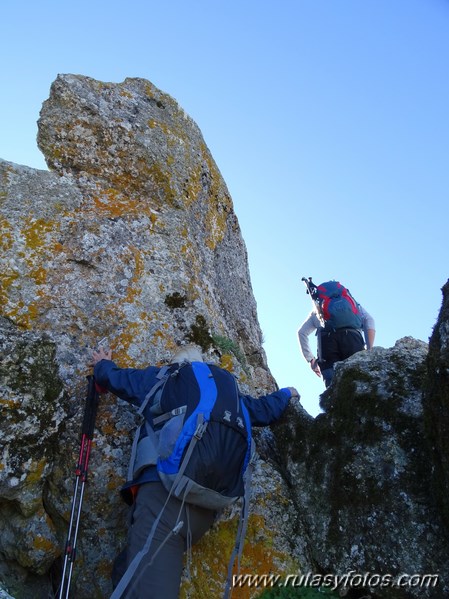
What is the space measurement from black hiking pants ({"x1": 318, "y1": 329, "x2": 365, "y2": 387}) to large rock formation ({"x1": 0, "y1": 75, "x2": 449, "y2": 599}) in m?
2.02

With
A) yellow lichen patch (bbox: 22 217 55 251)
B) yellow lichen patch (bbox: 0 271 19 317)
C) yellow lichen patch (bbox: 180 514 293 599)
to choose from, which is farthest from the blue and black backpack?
yellow lichen patch (bbox: 22 217 55 251)

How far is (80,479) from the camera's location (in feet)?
20.9

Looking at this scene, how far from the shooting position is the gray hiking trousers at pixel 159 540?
5.28m

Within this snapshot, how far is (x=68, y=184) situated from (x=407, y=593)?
769 cm

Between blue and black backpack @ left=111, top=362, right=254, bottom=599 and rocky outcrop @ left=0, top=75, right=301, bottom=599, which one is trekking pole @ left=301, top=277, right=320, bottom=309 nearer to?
rocky outcrop @ left=0, top=75, right=301, bottom=599

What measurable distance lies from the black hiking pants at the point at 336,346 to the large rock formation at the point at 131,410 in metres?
2.02

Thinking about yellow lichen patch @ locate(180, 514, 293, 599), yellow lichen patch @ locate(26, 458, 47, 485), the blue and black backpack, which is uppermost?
the blue and black backpack

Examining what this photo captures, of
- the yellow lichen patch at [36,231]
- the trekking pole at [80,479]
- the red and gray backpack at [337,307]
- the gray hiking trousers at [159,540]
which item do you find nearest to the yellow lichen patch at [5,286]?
the yellow lichen patch at [36,231]

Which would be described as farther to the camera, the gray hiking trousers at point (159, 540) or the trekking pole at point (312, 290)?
the trekking pole at point (312, 290)

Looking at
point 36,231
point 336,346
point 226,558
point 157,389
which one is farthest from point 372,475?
point 36,231

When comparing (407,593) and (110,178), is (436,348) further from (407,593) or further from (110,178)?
(110,178)

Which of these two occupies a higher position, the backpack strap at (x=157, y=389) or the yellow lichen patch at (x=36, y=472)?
the backpack strap at (x=157, y=389)

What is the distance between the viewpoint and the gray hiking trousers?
5277mm

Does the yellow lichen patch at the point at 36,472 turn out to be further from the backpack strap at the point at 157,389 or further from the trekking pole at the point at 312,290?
the trekking pole at the point at 312,290
